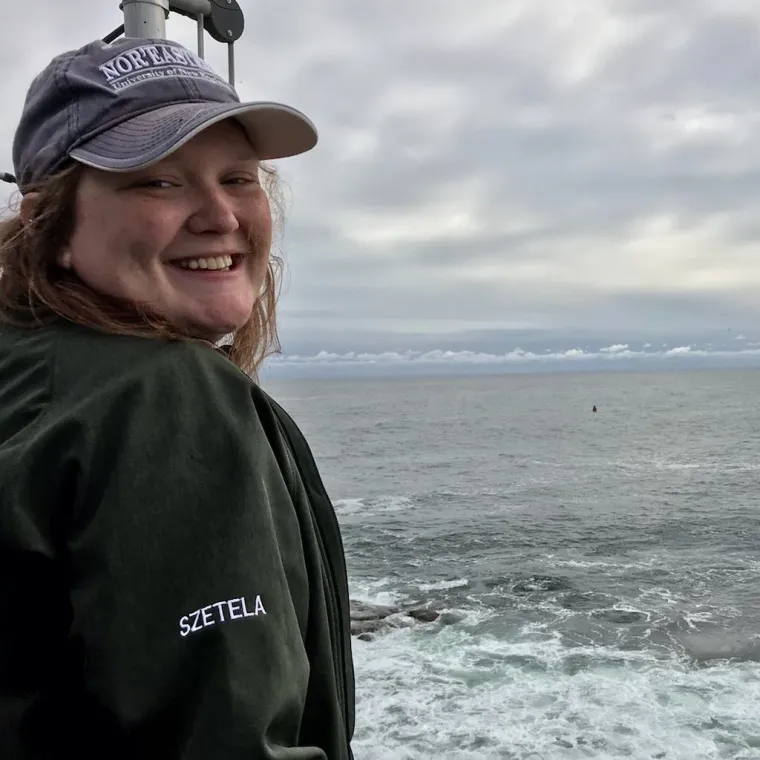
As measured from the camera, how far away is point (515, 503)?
3909 centimetres

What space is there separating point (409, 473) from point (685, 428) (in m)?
44.0

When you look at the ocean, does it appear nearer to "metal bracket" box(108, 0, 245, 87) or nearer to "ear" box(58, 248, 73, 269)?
"metal bracket" box(108, 0, 245, 87)

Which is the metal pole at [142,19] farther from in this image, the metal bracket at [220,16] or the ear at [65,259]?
the ear at [65,259]

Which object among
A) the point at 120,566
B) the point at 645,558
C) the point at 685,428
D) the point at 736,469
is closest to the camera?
the point at 120,566

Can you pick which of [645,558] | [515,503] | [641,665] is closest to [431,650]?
[641,665]

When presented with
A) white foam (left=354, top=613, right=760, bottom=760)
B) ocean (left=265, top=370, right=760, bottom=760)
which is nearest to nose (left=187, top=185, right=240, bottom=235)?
white foam (left=354, top=613, right=760, bottom=760)

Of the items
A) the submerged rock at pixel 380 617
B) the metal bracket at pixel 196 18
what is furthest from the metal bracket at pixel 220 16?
the submerged rock at pixel 380 617

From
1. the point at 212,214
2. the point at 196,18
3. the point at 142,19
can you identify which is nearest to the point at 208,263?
the point at 212,214

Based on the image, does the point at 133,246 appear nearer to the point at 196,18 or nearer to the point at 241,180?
the point at 241,180

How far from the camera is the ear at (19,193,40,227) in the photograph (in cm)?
168

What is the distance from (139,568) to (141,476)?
156mm

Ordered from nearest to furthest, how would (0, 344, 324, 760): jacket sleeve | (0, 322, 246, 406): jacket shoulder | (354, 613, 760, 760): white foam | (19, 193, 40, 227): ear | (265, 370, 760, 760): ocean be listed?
(0, 344, 324, 760): jacket sleeve, (0, 322, 246, 406): jacket shoulder, (19, 193, 40, 227): ear, (354, 613, 760, 760): white foam, (265, 370, 760, 760): ocean

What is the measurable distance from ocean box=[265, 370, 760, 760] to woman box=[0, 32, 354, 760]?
12299 millimetres

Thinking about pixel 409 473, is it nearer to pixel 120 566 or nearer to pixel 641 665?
pixel 641 665
